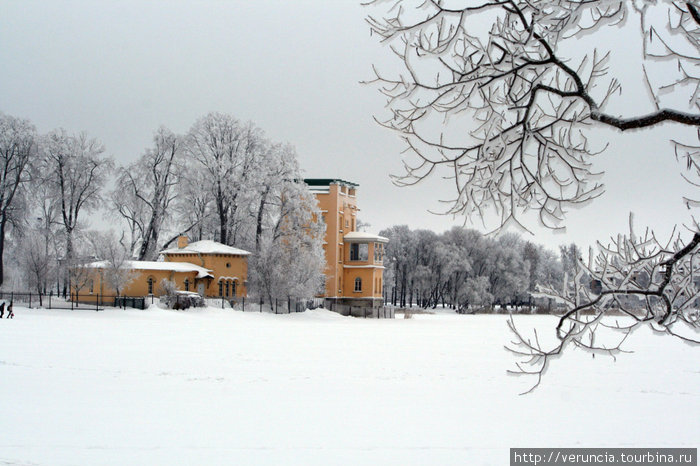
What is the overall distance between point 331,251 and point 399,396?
37138mm

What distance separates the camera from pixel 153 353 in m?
20.4

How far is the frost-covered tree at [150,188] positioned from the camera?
51.4m

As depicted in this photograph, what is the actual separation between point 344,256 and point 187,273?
13.1 metres

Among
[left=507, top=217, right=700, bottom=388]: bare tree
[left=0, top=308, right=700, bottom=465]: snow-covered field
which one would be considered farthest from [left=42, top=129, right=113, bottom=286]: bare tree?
[left=507, top=217, right=700, bottom=388]: bare tree

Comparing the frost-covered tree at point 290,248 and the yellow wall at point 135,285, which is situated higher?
the frost-covered tree at point 290,248

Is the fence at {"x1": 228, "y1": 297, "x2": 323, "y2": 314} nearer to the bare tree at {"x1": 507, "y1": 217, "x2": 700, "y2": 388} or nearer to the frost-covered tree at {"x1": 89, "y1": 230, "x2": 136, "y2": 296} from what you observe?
the frost-covered tree at {"x1": 89, "y1": 230, "x2": 136, "y2": 296}

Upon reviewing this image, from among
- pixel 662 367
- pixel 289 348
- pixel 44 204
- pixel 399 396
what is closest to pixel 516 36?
pixel 399 396

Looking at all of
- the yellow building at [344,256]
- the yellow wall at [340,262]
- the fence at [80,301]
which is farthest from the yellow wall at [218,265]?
the yellow building at [344,256]

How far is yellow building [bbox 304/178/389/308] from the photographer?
170 ft

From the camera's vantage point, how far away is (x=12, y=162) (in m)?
Result: 45.2

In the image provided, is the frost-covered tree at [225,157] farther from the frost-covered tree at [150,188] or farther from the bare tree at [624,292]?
the bare tree at [624,292]

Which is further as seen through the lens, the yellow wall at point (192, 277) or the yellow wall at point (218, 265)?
the yellow wall at point (218, 265)

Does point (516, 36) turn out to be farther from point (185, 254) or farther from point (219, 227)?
point (219, 227)

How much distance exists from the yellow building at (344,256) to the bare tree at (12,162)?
1897 cm
